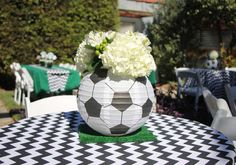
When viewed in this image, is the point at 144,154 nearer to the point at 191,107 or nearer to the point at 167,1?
the point at 191,107

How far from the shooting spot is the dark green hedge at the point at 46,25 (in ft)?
30.0

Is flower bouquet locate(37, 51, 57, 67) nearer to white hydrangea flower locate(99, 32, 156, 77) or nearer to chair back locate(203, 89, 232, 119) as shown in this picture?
chair back locate(203, 89, 232, 119)

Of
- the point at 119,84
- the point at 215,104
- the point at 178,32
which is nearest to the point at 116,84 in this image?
the point at 119,84

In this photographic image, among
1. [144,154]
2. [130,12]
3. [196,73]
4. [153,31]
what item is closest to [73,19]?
[153,31]

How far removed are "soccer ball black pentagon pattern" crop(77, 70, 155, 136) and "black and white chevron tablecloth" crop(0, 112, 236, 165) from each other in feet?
0.34

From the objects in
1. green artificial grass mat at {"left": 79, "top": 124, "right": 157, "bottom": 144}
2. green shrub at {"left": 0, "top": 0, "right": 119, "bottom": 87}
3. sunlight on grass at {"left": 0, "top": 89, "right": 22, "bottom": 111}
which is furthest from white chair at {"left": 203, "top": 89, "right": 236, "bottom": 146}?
green shrub at {"left": 0, "top": 0, "right": 119, "bottom": 87}

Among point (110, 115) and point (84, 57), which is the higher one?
point (84, 57)

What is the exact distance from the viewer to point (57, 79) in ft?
23.0

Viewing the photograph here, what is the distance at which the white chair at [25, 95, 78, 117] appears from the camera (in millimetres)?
2564

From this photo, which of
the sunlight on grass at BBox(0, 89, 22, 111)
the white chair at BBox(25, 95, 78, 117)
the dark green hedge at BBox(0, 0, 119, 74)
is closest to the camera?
the white chair at BBox(25, 95, 78, 117)

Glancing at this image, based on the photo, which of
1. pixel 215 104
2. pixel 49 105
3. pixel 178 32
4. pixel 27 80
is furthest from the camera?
pixel 178 32

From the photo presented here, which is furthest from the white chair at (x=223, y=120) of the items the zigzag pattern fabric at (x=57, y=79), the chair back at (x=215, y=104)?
the zigzag pattern fabric at (x=57, y=79)

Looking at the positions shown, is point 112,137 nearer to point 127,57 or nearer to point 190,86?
point 127,57

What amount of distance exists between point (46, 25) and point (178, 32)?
4.01 m
